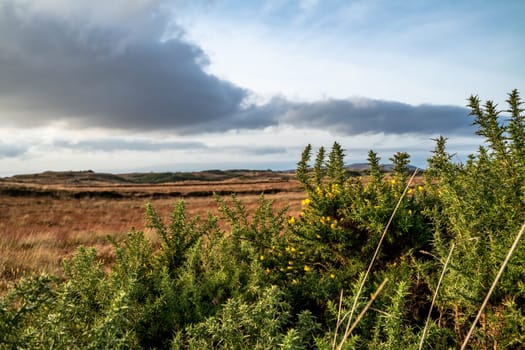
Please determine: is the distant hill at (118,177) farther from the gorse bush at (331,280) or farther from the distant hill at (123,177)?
the gorse bush at (331,280)

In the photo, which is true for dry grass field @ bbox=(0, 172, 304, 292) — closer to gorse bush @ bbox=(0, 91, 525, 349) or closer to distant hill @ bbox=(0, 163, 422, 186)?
gorse bush @ bbox=(0, 91, 525, 349)

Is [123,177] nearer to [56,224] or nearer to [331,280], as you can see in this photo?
[56,224]

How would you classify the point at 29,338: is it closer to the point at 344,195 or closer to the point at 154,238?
the point at 344,195

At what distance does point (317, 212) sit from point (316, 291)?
1.03 meters

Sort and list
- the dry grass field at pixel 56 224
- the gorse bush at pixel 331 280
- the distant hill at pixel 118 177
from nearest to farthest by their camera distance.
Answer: the gorse bush at pixel 331 280 < the dry grass field at pixel 56 224 < the distant hill at pixel 118 177

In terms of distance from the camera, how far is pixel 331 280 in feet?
10.4

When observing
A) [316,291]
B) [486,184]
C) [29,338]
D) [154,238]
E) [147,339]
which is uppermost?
[486,184]

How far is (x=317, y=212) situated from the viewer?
12.4 feet

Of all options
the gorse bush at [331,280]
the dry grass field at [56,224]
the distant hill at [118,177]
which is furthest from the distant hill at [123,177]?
the gorse bush at [331,280]

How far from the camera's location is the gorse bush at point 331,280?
2.08 m

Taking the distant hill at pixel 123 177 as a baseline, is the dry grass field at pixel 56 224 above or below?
below

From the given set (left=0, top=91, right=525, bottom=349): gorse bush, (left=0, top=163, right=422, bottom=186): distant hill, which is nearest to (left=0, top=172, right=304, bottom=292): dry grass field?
(left=0, top=91, right=525, bottom=349): gorse bush

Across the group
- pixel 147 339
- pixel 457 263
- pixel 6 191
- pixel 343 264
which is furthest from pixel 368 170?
pixel 6 191

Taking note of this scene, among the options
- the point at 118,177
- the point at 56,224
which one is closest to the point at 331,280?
the point at 56,224
